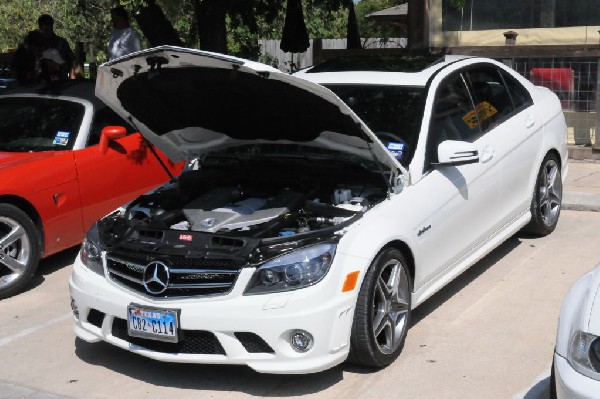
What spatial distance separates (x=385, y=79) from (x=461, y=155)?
0.97 meters

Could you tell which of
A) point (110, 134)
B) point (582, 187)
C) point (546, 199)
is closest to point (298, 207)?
point (110, 134)

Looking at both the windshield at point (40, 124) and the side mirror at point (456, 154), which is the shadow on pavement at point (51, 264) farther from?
the side mirror at point (456, 154)

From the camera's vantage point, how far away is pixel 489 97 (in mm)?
7273

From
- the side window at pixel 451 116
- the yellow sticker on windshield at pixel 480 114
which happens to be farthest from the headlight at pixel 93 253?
the yellow sticker on windshield at pixel 480 114

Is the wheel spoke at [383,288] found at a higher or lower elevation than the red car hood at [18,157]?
lower

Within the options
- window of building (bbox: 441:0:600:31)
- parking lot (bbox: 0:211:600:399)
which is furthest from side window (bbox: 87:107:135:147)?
window of building (bbox: 441:0:600:31)

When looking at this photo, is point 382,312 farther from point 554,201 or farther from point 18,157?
point 18,157

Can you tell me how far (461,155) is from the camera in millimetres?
6066

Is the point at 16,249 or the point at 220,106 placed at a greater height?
the point at 220,106

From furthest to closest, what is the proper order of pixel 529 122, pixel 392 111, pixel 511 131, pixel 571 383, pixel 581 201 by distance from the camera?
1. pixel 581 201
2. pixel 529 122
3. pixel 511 131
4. pixel 392 111
5. pixel 571 383

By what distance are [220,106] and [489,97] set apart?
217cm

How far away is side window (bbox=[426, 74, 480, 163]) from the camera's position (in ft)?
20.9

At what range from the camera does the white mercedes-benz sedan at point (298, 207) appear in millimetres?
5172

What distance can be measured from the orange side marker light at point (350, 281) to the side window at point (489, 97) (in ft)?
7.27
